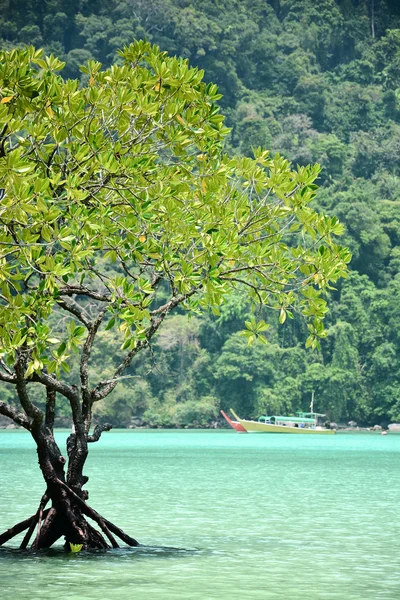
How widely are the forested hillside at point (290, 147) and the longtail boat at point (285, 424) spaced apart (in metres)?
1.24

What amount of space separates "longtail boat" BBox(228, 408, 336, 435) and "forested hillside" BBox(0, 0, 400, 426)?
4.07 ft

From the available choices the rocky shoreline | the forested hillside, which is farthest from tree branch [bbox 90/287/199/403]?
the rocky shoreline

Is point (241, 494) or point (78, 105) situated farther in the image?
point (241, 494)

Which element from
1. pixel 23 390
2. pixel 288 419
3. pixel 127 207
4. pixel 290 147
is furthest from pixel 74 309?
pixel 290 147

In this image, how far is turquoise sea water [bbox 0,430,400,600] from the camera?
11367 mm

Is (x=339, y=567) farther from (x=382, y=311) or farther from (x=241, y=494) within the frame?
(x=382, y=311)

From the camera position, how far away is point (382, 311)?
3349 inches

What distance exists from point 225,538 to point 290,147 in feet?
299

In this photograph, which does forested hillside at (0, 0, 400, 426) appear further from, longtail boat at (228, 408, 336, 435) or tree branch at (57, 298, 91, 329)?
tree branch at (57, 298, 91, 329)

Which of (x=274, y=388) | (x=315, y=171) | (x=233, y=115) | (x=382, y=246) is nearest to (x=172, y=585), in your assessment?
(x=315, y=171)

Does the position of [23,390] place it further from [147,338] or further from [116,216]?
[116,216]

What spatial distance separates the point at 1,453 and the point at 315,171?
115 feet

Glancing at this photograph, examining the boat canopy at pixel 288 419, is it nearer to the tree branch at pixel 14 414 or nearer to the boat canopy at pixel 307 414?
the boat canopy at pixel 307 414

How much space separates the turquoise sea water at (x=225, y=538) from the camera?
1137cm
